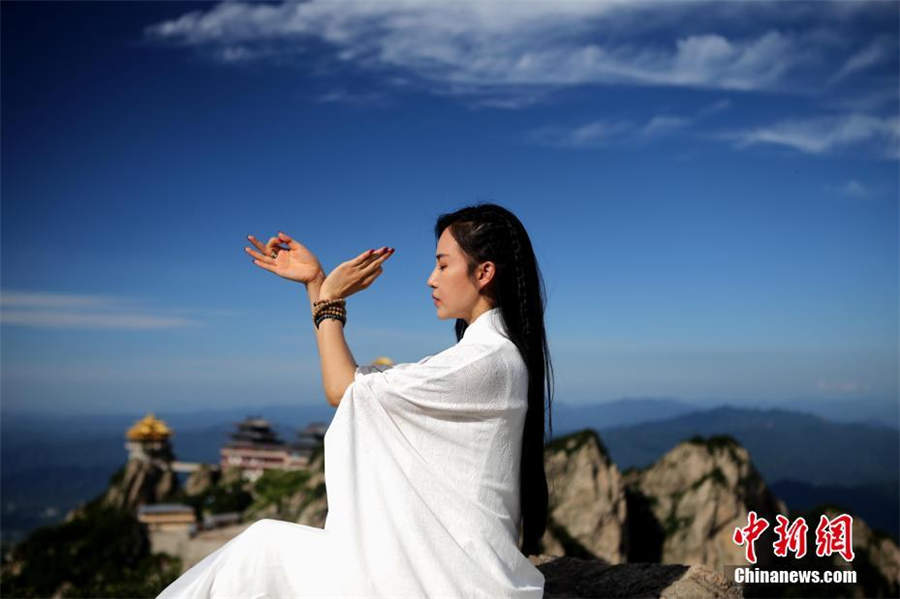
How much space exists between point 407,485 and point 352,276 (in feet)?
2.54

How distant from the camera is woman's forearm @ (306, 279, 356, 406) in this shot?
105 inches

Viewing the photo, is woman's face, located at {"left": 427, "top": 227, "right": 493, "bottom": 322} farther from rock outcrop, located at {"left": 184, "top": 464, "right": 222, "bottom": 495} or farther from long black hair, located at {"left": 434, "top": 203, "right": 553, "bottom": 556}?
rock outcrop, located at {"left": 184, "top": 464, "right": 222, "bottom": 495}

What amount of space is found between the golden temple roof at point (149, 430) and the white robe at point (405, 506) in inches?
1782

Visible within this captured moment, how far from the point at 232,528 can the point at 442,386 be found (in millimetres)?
31035

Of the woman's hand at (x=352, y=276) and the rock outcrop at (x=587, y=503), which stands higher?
the woman's hand at (x=352, y=276)

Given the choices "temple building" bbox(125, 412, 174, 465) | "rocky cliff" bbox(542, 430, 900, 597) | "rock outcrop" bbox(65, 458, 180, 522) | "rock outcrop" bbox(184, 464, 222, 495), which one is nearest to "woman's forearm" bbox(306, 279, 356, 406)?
"rocky cliff" bbox(542, 430, 900, 597)

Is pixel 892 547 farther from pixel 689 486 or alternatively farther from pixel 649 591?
pixel 649 591

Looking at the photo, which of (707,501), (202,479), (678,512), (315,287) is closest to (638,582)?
(315,287)

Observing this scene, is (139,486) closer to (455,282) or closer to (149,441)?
(149,441)

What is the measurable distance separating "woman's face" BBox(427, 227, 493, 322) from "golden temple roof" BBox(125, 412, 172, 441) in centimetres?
4539

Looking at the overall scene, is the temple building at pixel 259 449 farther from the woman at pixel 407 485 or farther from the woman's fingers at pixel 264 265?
the woman at pixel 407 485

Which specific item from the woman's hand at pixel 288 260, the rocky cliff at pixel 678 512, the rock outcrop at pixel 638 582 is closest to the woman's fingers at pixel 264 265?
the woman's hand at pixel 288 260

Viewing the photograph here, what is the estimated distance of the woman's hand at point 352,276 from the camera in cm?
286

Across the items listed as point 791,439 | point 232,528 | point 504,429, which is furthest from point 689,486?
point 791,439
